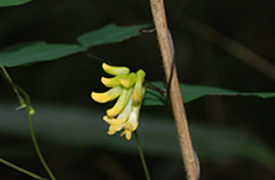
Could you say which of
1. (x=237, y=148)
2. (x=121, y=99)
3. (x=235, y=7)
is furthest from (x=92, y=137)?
(x=235, y=7)

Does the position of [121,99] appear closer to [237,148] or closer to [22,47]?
[22,47]

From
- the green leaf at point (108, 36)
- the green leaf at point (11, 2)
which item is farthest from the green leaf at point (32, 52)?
the green leaf at point (11, 2)

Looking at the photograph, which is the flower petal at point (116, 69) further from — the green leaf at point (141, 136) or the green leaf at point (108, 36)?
the green leaf at point (141, 136)

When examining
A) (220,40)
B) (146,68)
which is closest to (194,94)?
(220,40)

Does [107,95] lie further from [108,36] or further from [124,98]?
[108,36]

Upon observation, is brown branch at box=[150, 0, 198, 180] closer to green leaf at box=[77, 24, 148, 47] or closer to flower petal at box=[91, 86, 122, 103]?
flower petal at box=[91, 86, 122, 103]

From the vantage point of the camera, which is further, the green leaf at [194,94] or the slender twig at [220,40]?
the slender twig at [220,40]
